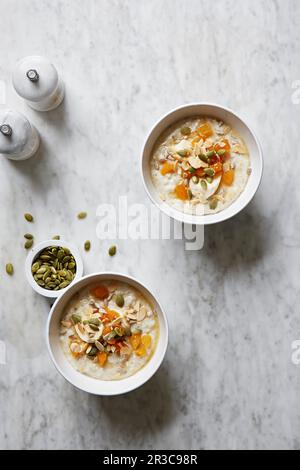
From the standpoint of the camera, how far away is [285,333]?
2.61 meters

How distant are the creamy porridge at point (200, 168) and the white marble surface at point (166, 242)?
0.74 feet

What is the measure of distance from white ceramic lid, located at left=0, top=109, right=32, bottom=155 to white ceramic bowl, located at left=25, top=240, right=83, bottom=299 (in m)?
0.47

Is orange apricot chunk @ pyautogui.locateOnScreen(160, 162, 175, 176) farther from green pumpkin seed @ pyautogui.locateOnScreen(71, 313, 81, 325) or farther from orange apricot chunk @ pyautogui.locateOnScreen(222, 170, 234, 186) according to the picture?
green pumpkin seed @ pyautogui.locateOnScreen(71, 313, 81, 325)

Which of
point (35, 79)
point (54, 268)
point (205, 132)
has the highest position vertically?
point (35, 79)

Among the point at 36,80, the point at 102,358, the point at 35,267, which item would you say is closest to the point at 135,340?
the point at 102,358

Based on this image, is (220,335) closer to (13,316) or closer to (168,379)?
(168,379)

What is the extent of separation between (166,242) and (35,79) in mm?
1005

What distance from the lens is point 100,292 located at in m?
2.40

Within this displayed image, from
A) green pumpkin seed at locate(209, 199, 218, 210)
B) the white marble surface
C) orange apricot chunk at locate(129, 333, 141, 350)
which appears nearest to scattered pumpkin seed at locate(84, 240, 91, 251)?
the white marble surface

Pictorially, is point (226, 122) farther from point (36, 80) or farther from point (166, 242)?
point (36, 80)

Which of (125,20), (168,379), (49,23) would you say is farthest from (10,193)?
(168,379)

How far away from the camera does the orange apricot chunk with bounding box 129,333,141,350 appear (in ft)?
7.82

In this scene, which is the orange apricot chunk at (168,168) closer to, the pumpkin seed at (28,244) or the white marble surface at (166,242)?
the white marble surface at (166,242)
